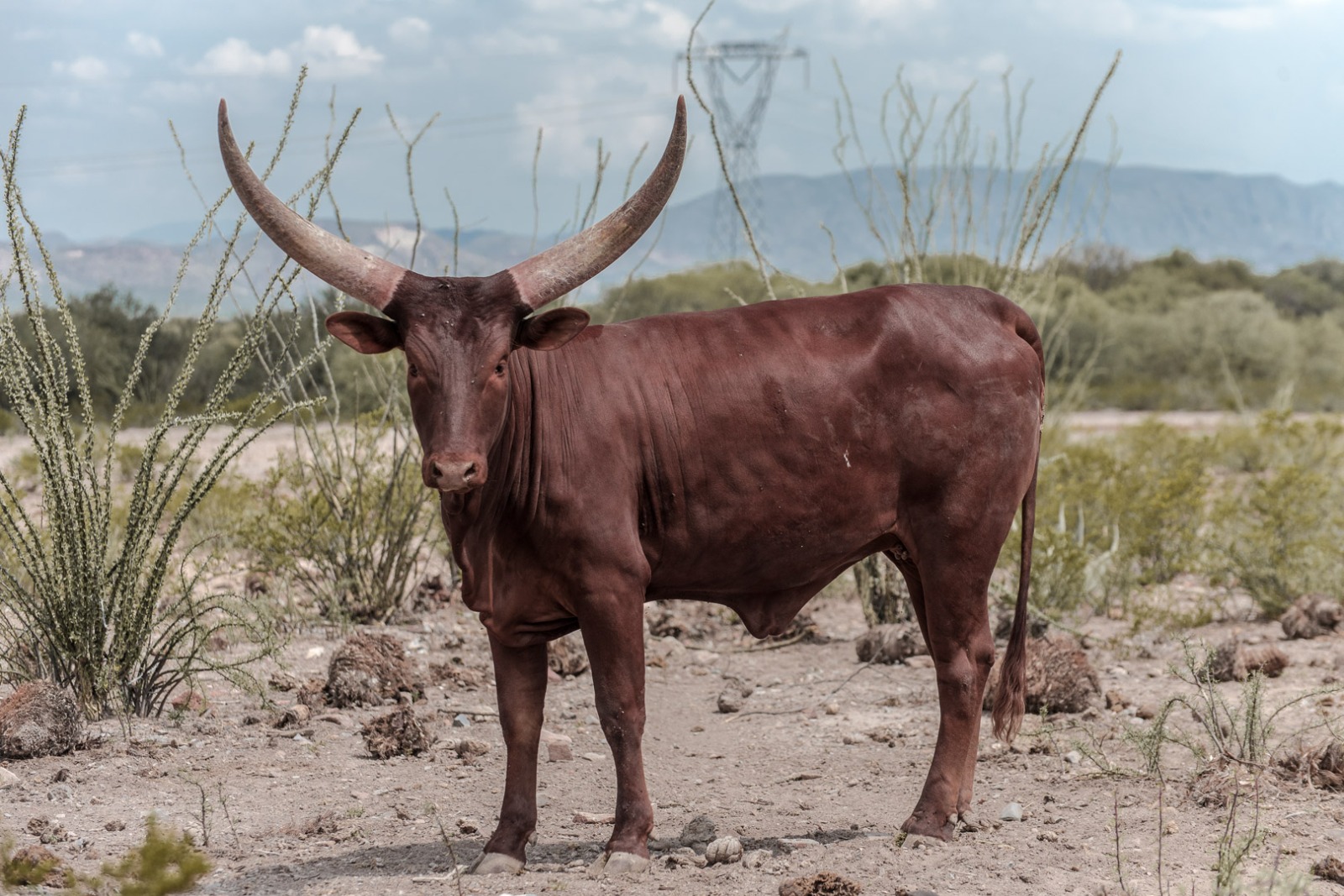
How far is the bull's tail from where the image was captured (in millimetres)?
5367

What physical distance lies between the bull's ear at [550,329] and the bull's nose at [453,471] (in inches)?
18.9

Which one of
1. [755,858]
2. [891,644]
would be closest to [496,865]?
[755,858]

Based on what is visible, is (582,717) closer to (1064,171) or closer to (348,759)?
(348,759)

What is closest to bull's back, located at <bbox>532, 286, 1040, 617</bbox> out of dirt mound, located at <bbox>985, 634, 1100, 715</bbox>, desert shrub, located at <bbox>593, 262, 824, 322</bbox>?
dirt mound, located at <bbox>985, 634, 1100, 715</bbox>

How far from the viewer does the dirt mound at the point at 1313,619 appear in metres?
7.90

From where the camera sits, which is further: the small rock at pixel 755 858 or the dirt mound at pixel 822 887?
the small rock at pixel 755 858

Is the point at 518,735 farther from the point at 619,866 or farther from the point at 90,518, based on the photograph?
the point at 90,518

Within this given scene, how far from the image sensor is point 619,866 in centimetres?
437

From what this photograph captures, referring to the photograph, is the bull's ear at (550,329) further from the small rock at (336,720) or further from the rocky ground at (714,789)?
the small rock at (336,720)

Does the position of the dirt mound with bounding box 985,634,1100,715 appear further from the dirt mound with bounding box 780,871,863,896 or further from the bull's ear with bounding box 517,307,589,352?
the bull's ear with bounding box 517,307,589,352

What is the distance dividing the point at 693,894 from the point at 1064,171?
435 centimetres

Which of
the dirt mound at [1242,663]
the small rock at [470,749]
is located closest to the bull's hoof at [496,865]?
the small rock at [470,749]

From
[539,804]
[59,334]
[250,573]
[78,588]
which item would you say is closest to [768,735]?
[539,804]

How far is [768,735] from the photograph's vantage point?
6453 mm
